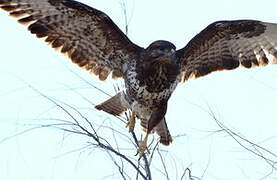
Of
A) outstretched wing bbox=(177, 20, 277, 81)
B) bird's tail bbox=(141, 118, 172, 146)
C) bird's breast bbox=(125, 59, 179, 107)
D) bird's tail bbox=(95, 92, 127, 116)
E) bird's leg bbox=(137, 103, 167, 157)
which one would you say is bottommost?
bird's tail bbox=(141, 118, 172, 146)

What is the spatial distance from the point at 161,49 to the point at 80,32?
98cm

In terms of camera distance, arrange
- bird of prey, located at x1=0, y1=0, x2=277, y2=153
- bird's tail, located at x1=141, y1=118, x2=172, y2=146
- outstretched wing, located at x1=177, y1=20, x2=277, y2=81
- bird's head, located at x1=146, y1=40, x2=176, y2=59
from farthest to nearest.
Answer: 1. outstretched wing, located at x1=177, y1=20, x2=277, y2=81
2. bird's tail, located at x1=141, y1=118, x2=172, y2=146
3. bird of prey, located at x1=0, y1=0, x2=277, y2=153
4. bird's head, located at x1=146, y1=40, x2=176, y2=59

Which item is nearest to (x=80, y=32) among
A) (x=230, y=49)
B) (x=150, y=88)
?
(x=150, y=88)

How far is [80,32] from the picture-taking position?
7.57 metres

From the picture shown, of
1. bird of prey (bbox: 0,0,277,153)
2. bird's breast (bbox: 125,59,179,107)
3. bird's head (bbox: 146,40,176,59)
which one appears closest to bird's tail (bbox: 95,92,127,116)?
bird of prey (bbox: 0,0,277,153)

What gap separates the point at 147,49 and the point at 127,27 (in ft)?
5.35

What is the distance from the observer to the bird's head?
23.5ft

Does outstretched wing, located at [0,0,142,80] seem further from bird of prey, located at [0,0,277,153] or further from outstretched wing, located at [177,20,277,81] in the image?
outstretched wing, located at [177,20,277,81]

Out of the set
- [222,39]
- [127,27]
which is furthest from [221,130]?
[222,39]

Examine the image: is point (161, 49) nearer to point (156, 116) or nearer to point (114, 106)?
point (156, 116)

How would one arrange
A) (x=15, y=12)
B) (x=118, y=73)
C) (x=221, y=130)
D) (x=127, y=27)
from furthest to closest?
(x=118, y=73), (x=15, y=12), (x=127, y=27), (x=221, y=130)

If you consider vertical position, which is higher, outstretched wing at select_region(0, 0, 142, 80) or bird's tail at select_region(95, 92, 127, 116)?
outstretched wing at select_region(0, 0, 142, 80)

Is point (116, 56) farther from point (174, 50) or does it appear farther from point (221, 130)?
point (221, 130)

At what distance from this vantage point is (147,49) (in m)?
7.43
